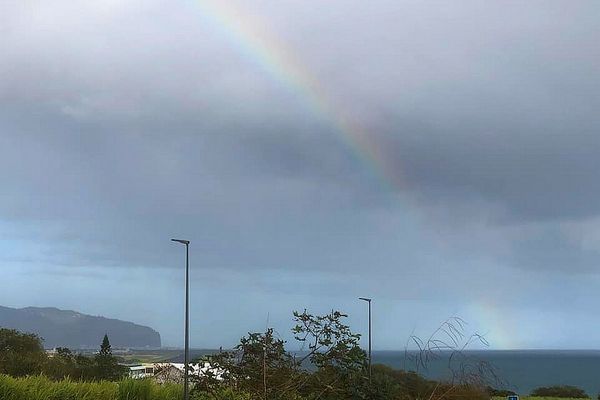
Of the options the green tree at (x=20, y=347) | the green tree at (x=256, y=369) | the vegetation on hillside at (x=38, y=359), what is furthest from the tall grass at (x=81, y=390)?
the green tree at (x=20, y=347)

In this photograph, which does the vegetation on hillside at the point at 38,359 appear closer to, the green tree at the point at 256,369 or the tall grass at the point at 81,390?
the tall grass at the point at 81,390

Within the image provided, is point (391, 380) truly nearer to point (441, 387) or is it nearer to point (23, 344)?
point (441, 387)

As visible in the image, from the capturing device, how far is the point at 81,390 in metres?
12.7

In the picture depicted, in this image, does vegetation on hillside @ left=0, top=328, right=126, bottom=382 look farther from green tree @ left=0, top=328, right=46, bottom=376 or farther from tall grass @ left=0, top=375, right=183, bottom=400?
tall grass @ left=0, top=375, right=183, bottom=400

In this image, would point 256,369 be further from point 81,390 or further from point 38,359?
point 38,359

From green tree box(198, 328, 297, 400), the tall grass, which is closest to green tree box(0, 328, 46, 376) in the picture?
the tall grass

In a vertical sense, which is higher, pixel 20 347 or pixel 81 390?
pixel 81 390

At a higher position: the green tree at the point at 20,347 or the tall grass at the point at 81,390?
the tall grass at the point at 81,390

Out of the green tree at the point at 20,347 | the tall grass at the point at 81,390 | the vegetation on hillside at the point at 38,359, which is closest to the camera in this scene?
the tall grass at the point at 81,390

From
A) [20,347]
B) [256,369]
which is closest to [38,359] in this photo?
[20,347]

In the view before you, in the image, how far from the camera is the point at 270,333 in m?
13.3

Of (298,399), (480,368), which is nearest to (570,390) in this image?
(480,368)

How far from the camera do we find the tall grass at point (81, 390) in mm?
12000

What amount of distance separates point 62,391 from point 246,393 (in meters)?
3.29
